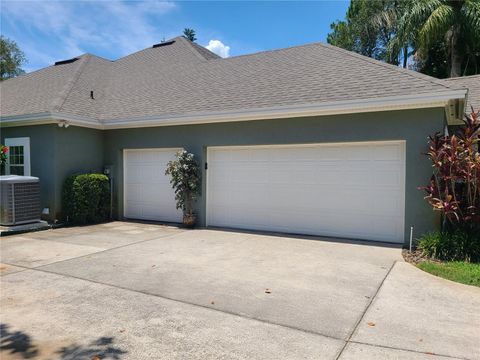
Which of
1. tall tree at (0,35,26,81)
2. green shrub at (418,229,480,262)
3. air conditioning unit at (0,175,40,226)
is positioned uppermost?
tall tree at (0,35,26,81)

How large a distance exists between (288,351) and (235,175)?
688 cm

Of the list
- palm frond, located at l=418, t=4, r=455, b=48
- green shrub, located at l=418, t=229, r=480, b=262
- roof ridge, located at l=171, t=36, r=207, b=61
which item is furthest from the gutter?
palm frond, located at l=418, t=4, r=455, b=48

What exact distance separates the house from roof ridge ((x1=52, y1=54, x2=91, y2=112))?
0.25 ft

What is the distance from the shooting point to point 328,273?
5.82 meters

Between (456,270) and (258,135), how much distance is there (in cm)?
534

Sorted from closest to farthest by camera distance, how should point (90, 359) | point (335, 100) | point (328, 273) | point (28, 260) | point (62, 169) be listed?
point (90, 359), point (328, 273), point (28, 260), point (335, 100), point (62, 169)

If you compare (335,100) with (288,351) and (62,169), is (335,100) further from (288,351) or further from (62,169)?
(62,169)

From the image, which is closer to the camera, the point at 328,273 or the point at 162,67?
the point at 328,273

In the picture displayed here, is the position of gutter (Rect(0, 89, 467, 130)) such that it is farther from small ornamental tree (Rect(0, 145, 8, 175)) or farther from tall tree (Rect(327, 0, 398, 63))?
tall tree (Rect(327, 0, 398, 63))

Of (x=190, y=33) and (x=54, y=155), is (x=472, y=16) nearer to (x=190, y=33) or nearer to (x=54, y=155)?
(x=54, y=155)

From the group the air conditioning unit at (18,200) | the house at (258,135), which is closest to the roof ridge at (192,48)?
the house at (258,135)

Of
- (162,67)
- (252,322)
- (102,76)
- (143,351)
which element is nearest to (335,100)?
(252,322)

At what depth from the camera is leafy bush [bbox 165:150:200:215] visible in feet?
32.5

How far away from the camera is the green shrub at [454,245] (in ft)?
21.3
